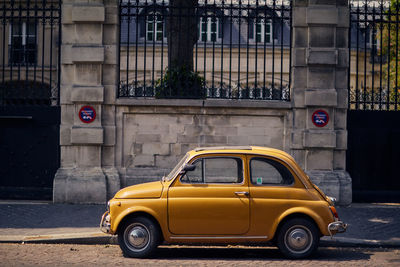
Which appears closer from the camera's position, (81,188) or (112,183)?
(81,188)

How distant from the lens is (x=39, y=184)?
44.1ft

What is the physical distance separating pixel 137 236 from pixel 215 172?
1.37 meters

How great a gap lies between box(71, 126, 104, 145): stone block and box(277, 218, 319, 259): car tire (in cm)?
569

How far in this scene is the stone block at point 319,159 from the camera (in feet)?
42.6

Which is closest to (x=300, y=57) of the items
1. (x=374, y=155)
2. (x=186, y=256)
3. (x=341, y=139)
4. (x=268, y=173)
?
(x=341, y=139)

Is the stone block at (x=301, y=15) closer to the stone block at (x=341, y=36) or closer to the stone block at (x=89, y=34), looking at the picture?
the stone block at (x=341, y=36)

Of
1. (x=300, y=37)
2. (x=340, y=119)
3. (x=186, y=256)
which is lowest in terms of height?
(x=186, y=256)

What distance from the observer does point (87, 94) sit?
12922 mm

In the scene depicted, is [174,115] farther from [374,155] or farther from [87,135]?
[374,155]

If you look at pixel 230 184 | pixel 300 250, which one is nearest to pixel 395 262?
pixel 300 250

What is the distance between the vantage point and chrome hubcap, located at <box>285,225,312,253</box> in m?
8.34

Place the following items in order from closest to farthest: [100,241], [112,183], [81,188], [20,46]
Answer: [100,241], [81,188], [112,183], [20,46]

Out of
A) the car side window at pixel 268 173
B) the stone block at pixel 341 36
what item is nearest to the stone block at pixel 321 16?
the stone block at pixel 341 36

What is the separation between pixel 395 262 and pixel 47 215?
6376 mm
